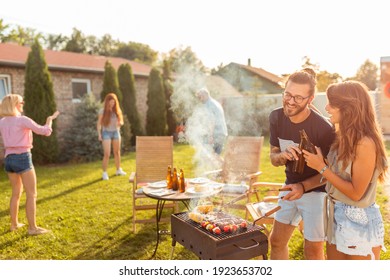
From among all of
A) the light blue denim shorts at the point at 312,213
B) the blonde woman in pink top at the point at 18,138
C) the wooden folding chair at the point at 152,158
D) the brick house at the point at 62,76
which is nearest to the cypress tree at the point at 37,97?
the brick house at the point at 62,76

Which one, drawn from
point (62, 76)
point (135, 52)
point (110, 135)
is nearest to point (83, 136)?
point (62, 76)

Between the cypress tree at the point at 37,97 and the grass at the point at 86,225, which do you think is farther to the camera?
the cypress tree at the point at 37,97

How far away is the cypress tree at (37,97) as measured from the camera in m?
9.66

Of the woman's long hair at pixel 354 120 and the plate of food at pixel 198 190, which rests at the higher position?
the woman's long hair at pixel 354 120

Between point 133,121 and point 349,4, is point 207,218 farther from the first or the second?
point 133,121

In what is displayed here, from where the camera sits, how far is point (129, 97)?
40.5ft

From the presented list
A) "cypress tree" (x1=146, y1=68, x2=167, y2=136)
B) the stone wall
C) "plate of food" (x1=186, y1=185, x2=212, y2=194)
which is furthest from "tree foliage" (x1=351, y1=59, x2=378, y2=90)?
"plate of food" (x1=186, y1=185, x2=212, y2=194)

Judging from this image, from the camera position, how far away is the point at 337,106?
2.16 metres

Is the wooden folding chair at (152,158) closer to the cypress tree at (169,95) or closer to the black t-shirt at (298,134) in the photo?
the black t-shirt at (298,134)

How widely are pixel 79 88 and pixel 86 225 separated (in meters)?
8.49

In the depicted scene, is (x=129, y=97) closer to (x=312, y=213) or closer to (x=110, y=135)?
(x=110, y=135)

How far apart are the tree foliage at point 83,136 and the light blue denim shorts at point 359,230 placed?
8.87m
